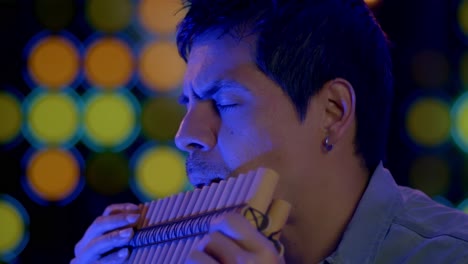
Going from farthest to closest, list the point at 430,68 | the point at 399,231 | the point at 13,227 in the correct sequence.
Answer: the point at 13,227
the point at 430,68
the point at 399,231

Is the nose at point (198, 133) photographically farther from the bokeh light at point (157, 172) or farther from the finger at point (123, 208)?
the bokeh light at point (157, 172)

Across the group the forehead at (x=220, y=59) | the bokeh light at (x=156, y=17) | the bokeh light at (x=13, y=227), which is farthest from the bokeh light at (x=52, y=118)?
the forehead at (x=220, y=59)

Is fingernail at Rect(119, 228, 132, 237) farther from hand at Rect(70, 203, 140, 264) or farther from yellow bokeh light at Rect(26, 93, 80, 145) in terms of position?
yellow bokeh light at Rect(26, 93, 80, 145)

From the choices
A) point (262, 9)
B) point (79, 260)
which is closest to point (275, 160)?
point (262, 9)

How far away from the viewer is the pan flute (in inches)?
76.0

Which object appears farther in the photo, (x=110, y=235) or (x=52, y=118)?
(x=52, y=118)

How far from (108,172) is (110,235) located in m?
1.40

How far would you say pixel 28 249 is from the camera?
3.77 metres

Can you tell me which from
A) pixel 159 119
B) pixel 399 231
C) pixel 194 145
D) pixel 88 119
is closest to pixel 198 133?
pixel 194 145

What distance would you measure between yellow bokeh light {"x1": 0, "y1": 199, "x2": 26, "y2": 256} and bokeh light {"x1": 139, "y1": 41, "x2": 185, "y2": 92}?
88 cm

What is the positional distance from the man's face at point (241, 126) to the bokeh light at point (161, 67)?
156cm

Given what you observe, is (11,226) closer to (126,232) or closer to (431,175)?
(126,232)

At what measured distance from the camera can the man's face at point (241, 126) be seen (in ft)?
7.38

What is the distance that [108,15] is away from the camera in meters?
3.89
